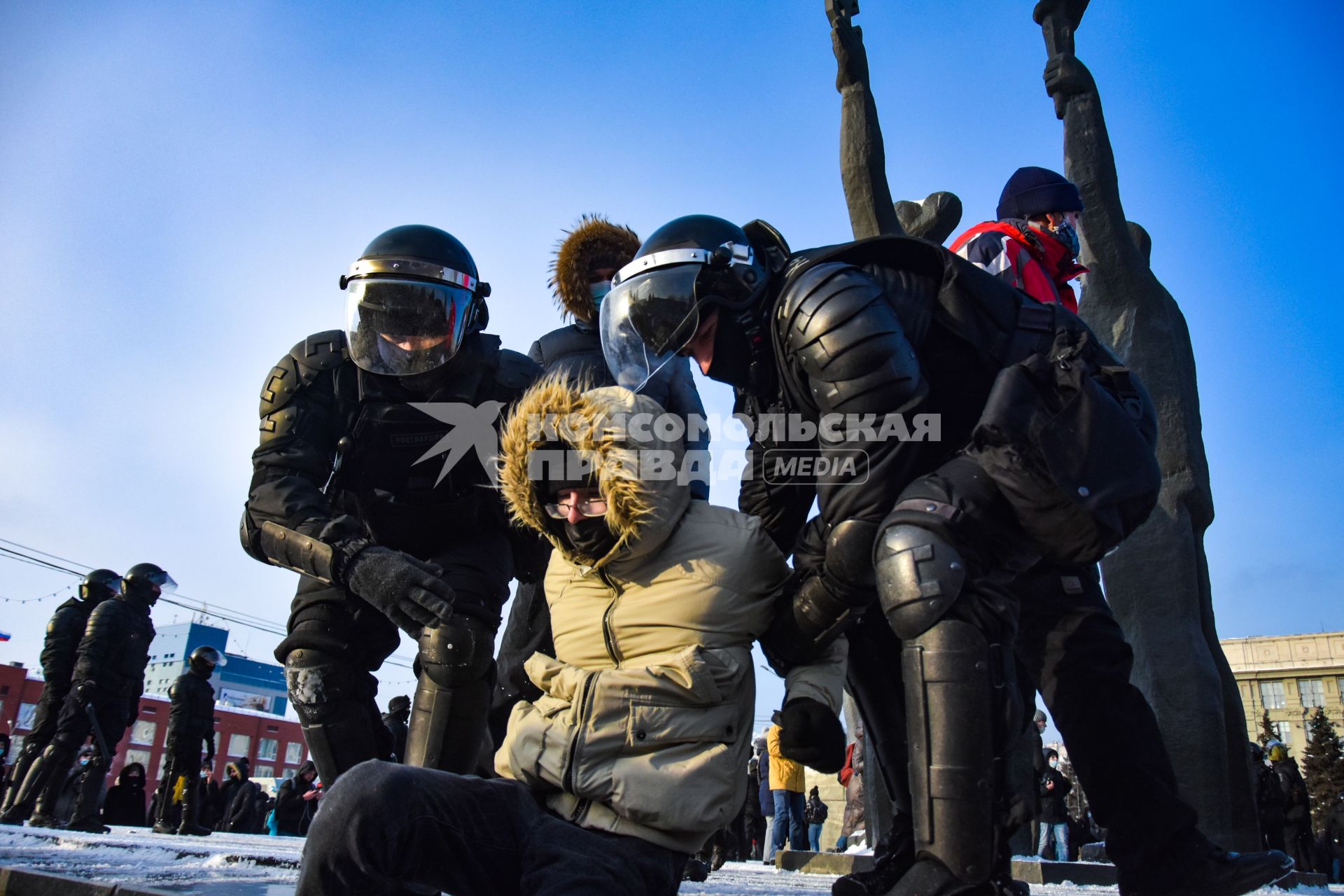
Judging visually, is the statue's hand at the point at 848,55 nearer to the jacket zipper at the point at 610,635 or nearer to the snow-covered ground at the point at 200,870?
the snow-covered ground at the point at 200,870

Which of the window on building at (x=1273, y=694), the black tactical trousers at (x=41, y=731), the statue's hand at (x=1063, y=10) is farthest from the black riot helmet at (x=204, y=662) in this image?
the window on building at (x=1273, y=694)

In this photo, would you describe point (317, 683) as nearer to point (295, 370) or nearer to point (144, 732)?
point (295, 370)

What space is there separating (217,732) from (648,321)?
38898mm

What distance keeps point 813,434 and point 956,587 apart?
66cm

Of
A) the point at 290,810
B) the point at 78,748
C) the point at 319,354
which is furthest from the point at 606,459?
the point at 290,810

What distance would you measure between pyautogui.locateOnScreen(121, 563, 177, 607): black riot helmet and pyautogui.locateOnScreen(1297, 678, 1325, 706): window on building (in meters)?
53.0

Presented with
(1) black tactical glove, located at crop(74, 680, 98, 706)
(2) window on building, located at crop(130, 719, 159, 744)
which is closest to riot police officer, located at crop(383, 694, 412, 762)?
(1) black tactical glove, located at crop(74, 680, 98, 706)

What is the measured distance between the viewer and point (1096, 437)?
197 centimetres

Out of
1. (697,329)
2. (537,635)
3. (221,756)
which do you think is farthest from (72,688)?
(221,756)

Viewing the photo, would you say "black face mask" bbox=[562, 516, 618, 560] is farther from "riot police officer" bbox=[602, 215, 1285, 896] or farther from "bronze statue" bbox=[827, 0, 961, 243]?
"bronze statue" bbox=[827, 0, 961, 243]

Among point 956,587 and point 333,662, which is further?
point 333,662

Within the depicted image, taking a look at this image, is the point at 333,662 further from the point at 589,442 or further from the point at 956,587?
the point at 956,587

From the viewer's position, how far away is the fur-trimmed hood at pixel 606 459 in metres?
1.96

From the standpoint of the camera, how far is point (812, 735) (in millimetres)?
1848
